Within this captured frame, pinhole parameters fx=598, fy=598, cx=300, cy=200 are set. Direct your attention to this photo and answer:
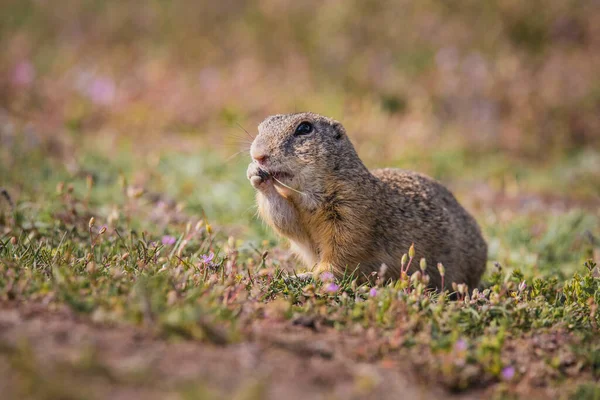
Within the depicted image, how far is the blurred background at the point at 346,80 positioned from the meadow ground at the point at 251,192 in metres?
0.04

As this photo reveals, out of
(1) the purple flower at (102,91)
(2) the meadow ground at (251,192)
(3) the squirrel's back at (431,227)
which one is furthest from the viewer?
(1) the purple flower at (102,91)

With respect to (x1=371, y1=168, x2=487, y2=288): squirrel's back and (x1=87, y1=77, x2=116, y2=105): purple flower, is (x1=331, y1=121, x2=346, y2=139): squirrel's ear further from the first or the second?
(x1=87, y1=77, x2=116, y2=105): purple flower

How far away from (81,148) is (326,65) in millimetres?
4909

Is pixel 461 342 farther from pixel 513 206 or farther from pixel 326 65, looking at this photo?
pixel 326 65

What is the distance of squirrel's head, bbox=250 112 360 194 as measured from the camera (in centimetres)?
388

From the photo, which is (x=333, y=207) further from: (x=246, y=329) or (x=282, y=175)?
(x=246, y=329)

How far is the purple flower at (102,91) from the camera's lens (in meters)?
9.84

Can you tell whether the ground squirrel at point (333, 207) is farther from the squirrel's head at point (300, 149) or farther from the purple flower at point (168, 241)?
the purple flower at point (168, 241)

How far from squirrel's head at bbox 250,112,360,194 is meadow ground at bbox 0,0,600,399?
405mm

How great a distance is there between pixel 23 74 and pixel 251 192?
5.53 meters

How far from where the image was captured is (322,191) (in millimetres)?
4000

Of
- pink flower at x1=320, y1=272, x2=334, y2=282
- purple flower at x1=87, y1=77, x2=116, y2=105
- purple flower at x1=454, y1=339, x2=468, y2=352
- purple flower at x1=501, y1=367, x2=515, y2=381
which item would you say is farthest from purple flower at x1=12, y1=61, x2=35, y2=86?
purple flower at x1=501, y1=367, x2=515, y2=381

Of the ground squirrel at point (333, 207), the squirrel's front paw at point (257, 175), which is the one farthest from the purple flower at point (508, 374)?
the squirrel's front paw at point (257, 175)

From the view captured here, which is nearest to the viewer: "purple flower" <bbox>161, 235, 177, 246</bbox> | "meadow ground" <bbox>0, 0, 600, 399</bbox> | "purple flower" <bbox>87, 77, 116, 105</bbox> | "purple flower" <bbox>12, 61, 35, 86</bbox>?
"meadow ground" <bbox>0, 0, 600, 399</bbox>
